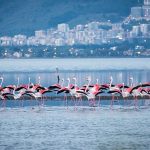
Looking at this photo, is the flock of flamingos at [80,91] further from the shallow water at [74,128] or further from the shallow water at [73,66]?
the shallow water at [73,66]

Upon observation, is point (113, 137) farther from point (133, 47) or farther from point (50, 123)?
point (133, 47)

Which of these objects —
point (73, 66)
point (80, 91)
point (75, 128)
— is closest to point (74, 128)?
point (75, 128)

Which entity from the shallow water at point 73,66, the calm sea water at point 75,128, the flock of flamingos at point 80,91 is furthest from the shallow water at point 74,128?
the shallow water at point 73,66

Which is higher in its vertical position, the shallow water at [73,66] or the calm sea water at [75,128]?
the shallow water at [73,66]

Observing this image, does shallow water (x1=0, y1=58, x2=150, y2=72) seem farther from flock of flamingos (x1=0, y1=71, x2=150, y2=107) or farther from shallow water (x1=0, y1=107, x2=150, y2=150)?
shallow water (x1=0, y1=107, x2=150, y2=150)

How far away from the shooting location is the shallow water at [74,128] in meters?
23.8

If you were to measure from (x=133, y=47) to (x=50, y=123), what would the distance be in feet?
491

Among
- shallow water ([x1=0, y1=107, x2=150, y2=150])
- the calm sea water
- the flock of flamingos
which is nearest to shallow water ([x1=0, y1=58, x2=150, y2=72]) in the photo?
the flock of flamingos

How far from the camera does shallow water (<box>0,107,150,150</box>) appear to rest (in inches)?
936

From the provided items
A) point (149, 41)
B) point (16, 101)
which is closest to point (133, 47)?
point (149, 41)

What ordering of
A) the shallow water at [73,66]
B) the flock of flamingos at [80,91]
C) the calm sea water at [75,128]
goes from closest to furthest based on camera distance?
the calm sea water at [75,128]
the flock of flamingos at [80,91]
the shallow water at [73,66]

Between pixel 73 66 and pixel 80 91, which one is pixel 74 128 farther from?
pixel 73 66

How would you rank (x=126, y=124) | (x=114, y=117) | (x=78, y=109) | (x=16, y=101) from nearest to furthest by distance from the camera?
(x=126, y=124) → (x=114, y=117) → (x=78, y=109) → (x=16, y=101)

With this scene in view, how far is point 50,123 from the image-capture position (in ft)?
91.5
